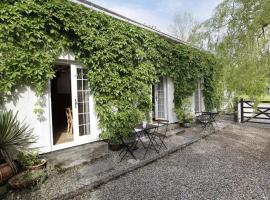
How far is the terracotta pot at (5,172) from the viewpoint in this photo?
299 centimetres

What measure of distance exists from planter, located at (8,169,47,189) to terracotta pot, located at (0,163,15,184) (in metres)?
0.09

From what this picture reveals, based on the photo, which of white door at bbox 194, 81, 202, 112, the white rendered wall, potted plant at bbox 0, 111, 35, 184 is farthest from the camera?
white door at bbox 194, 81, 202, 112

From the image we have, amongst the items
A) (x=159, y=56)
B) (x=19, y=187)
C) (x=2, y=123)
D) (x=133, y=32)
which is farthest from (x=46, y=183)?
(x=159, y=56)

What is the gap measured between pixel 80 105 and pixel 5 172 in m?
2.35

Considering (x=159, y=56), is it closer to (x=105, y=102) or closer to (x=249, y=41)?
(x=105, y=102)

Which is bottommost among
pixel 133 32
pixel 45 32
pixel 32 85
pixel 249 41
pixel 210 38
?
pixel 32 85

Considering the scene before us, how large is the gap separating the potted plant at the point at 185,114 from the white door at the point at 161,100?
59cm

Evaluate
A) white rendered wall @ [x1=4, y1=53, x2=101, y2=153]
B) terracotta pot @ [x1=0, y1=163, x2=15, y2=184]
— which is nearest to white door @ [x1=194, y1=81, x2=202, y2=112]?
white rendered wall @ [x1=4, y1=53, x2=101, y2=153]

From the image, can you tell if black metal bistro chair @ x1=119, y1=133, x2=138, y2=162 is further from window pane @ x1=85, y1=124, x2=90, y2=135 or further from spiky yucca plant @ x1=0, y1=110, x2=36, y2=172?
spiky yucca plant @ x1=0, y1=110, x2=36, y2=172

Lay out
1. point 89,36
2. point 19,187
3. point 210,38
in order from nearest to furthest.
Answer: point 19,187 < point 210,38 < point 89,36

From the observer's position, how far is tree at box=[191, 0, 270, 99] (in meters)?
2.54

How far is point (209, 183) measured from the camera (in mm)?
3312

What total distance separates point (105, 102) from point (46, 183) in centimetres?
247

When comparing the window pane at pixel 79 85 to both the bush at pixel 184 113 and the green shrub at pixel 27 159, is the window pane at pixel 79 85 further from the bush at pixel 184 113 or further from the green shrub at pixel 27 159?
the bush at pixel 184 113
